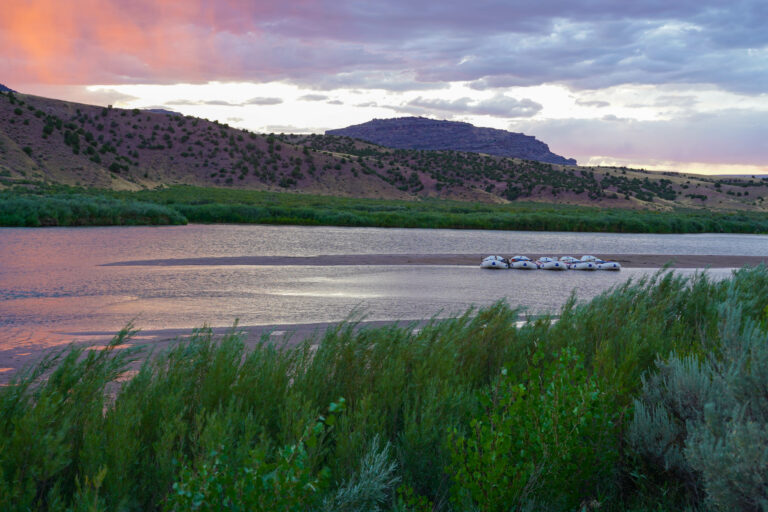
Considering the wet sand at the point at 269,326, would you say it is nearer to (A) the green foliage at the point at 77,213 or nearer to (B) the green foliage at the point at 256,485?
(B) the green foliage at the point at 256,485

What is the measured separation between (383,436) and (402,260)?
67.6ft

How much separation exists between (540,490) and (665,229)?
48.5m

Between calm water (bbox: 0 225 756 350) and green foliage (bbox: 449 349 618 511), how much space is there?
5.45 m

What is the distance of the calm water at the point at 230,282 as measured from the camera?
12.7 meters

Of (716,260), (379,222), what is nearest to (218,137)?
(379,222)

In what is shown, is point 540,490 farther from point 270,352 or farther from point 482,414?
point 270,352

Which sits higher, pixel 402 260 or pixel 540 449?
pixel 540 449

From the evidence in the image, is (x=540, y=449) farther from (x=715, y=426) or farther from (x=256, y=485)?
(x=256, y=485)

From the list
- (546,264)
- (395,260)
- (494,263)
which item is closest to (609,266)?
(546,264)

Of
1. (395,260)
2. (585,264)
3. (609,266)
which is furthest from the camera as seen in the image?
(395,260)

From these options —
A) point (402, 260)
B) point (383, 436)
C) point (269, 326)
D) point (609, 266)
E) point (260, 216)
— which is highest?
point (383, 436)

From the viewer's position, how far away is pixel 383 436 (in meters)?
4.79

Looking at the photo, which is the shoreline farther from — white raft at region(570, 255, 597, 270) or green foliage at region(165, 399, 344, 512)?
green foliage at region(165, 399, 344, 512)

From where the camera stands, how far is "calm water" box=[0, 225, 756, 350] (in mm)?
12719
